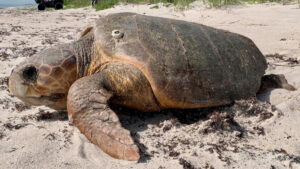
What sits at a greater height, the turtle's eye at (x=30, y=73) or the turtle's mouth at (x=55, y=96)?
the turtle's eye at (x=30, y=73)

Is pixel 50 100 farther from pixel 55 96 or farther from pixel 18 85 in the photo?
pixel 18 85

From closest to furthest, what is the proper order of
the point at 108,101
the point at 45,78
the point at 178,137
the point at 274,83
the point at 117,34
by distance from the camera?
1. the point at 178,137
2. the point at 108,101
3. the point at 45,78
4. the point at 117,34
5. the point at 274,83

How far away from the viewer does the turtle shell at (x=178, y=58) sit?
2.25 meters

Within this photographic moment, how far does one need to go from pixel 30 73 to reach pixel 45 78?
5.5 inches

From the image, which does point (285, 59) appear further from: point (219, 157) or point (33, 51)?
point (33, 51)

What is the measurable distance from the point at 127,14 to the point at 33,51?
2.37 meters

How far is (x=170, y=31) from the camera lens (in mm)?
2541

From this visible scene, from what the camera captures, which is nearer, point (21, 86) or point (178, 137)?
point (178, 137)

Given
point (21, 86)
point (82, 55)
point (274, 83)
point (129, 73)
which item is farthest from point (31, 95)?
point (274, 83)

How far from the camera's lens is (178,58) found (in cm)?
236

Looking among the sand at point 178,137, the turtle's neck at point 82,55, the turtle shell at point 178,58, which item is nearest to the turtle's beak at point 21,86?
the sand at point 178,137

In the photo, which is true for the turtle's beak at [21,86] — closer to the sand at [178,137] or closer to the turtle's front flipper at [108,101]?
the sand at [178,137]

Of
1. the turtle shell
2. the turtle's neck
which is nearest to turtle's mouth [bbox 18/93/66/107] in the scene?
the turtle's neck

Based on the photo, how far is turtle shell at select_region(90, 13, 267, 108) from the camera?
225cm
